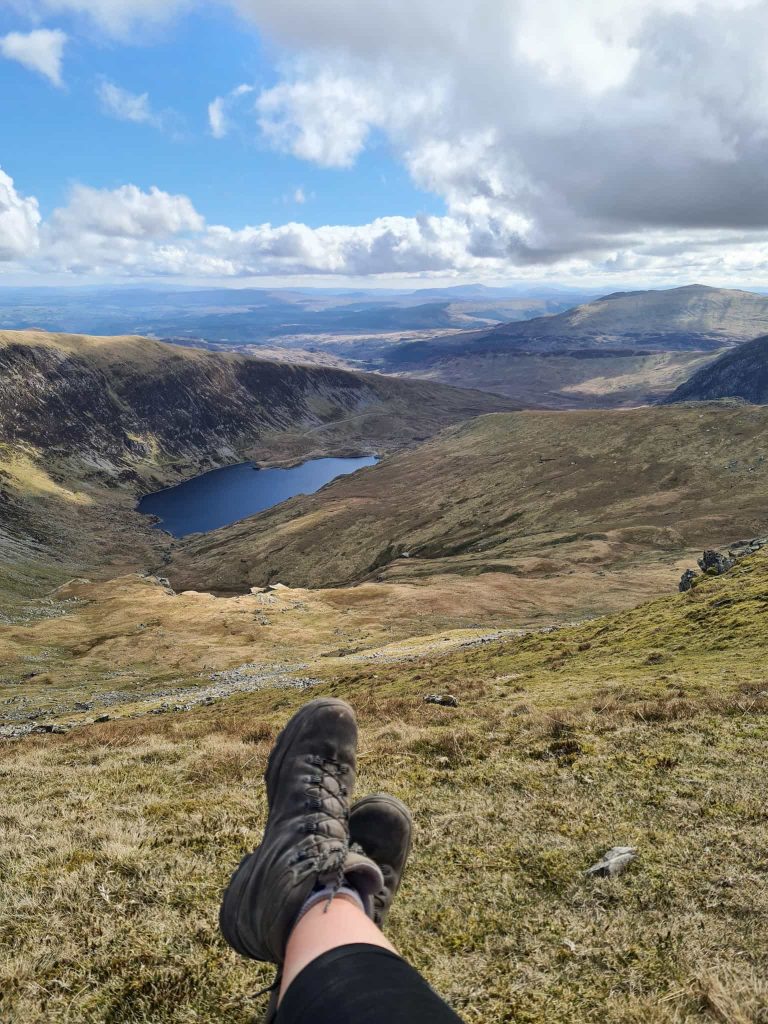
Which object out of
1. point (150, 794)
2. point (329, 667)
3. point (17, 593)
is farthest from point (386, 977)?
point (17, 593)

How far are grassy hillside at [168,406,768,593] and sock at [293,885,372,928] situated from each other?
5214cm

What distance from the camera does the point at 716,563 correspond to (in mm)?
41781

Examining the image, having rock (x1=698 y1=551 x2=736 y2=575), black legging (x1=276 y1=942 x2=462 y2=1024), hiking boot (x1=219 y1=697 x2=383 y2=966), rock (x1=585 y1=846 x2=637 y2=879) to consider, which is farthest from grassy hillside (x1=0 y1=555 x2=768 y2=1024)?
rock (x1=698 y1=551 x2=736 y2=575)

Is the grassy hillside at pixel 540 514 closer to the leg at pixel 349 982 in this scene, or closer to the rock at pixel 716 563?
the rock at pixel 716 563

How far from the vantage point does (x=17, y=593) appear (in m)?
96.3

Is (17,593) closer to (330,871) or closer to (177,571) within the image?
(177,571)

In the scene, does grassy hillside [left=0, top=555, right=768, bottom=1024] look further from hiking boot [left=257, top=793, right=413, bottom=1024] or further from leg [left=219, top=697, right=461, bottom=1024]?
leg [left=219, top=697, right=461, bottom=1024]

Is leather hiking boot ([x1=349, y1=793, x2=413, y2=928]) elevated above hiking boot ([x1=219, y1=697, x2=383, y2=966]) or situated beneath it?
situated beneath

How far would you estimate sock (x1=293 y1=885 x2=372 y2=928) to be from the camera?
458 centimetres

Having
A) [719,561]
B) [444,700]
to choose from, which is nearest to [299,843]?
[444,700]

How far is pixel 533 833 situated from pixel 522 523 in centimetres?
10023

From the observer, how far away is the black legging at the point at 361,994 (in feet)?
10.5

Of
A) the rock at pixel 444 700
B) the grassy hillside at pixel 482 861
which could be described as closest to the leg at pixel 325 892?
the grassy hillside at pixel 482 861

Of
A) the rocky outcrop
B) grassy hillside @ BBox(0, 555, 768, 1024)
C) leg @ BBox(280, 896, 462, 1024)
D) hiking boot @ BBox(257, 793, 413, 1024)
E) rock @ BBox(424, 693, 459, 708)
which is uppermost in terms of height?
leg @ BBox(280, 896, 462, 1024)
